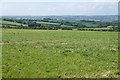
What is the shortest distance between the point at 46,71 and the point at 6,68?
9.89 feet

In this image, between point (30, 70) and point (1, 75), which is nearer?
point (1, 75)

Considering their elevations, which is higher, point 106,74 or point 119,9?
point 119,9

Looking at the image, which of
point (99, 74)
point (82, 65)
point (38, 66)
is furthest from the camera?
→ point (82, 65)

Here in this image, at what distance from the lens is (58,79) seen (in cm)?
984

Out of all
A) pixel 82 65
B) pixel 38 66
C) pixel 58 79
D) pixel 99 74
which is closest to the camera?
pixel 58 79

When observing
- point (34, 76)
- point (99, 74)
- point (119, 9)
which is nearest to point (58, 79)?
point (34, 76)

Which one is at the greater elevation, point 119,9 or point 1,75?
point 119,9

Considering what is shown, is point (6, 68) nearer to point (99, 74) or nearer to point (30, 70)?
point (30, 70)

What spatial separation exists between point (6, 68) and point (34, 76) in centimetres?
265

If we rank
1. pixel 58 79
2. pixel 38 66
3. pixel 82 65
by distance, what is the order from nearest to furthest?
pixel 58 79
pixel 38 66
pixel 82 65

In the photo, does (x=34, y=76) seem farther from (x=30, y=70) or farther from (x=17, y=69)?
(x=17, y=69)

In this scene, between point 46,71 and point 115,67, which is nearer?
point 46,71

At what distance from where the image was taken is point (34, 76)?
1015cm

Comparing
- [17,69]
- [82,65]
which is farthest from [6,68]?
[82,65]
